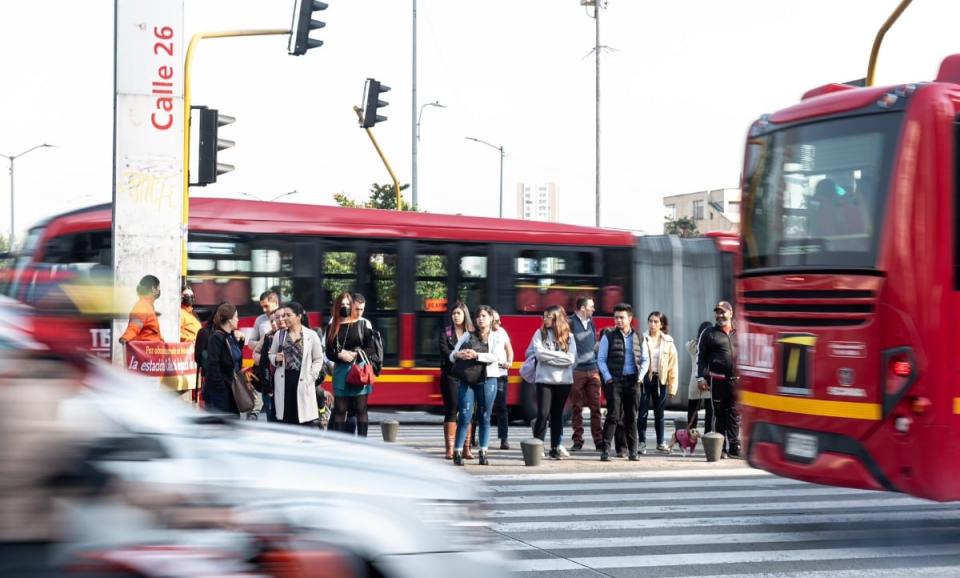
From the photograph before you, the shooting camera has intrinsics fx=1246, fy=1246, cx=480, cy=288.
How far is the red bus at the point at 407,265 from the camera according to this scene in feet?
60.0

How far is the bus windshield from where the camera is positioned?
8734mm

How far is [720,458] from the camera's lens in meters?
15.1

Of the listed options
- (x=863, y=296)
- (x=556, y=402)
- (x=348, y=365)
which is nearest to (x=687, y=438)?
(x=556, y=402)

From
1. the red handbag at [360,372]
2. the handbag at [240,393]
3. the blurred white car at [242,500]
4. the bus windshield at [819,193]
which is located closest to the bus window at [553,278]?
the red handbag at [360,372]

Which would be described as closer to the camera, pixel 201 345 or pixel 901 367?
pixel 901 367

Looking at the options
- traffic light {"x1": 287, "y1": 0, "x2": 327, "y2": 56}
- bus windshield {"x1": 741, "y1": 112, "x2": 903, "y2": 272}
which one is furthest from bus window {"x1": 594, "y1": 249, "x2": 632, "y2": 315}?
bus windshield {"x1": 741, "y1": 112, "x2": 903, "y2": 272}

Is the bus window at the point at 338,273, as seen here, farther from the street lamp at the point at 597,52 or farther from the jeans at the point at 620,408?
the street lamp at the point at 597,52

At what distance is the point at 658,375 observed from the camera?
51.8 ft

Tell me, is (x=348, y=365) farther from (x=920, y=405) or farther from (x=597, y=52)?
(x=597, y=52)

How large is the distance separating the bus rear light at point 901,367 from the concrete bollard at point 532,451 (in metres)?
5.84

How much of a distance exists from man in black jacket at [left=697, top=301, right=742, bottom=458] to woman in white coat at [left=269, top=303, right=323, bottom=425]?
533 cm

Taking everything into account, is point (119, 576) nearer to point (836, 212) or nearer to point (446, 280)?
point (836, 212)

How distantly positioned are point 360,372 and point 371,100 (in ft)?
35.4

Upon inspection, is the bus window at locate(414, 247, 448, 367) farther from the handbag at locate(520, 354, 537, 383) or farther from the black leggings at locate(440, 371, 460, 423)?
the black leggings at locate(440, 371, 460, 423)
